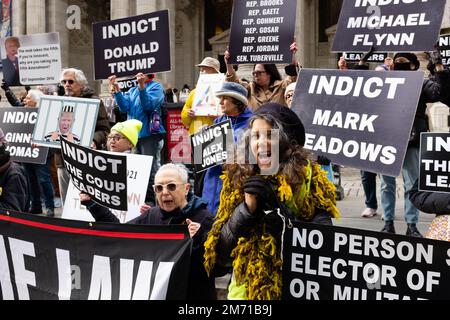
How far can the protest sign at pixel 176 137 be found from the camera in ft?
38.0

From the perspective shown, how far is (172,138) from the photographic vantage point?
11781 millimetres

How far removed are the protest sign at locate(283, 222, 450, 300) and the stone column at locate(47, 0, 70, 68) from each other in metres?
27.7

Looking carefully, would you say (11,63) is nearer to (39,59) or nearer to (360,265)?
(39,59)

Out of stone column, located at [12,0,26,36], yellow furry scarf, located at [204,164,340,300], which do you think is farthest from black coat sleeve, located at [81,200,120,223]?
stone column, located at [12,0,26,36]

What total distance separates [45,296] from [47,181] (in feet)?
17.8

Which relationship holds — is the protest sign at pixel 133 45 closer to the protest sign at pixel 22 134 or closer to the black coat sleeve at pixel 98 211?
the protest sign at pixel 22 134

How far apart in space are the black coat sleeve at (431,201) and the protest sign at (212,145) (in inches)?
69.2

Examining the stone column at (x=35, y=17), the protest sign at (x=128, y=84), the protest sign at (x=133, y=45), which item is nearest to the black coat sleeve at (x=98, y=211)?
the protest sign at (x=133, y=45)

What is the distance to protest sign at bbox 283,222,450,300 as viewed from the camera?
277 centimetres

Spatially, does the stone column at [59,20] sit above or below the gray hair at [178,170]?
above

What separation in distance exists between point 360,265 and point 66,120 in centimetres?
417

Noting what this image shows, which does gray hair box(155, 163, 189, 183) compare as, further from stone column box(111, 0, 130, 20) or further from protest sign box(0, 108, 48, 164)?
stone column box(111, 0, 130, 20)
